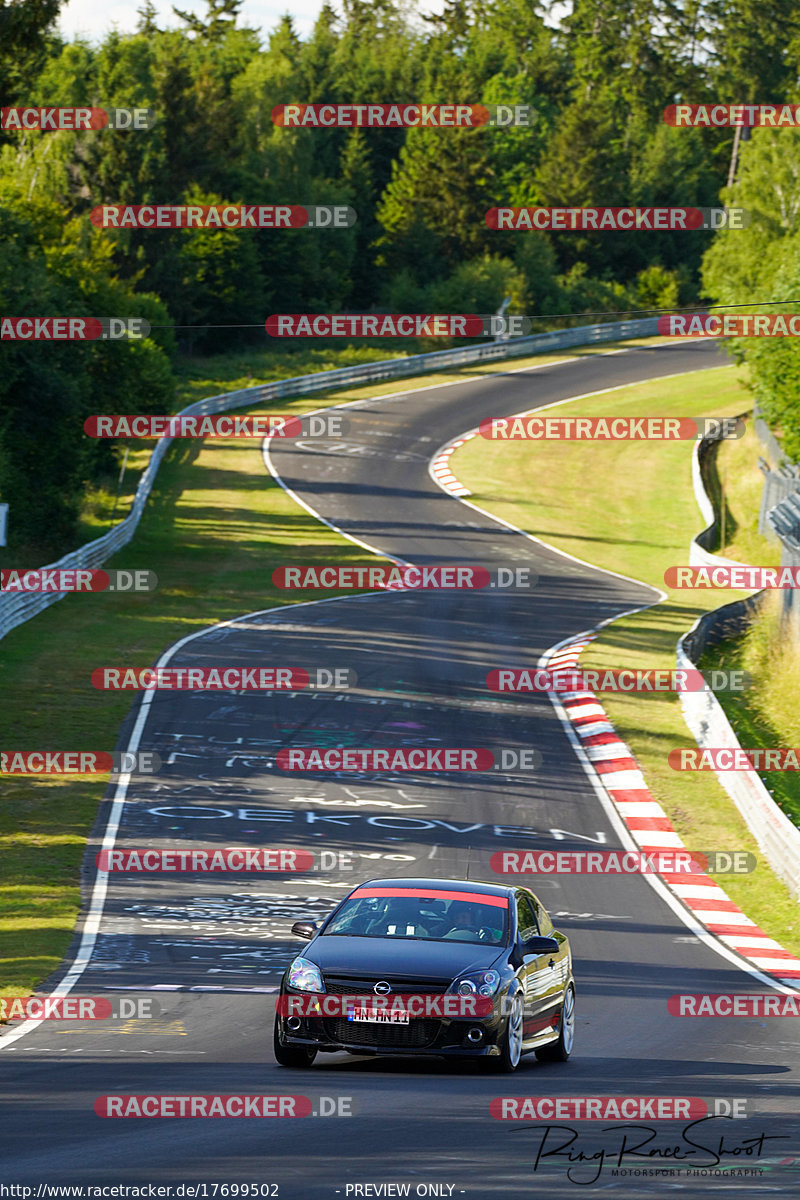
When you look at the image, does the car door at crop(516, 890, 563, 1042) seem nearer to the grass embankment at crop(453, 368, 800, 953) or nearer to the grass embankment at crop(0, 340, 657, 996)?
the grass embankment at crop(0, 340, 657, 996)

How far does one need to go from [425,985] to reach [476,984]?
1.13 feet

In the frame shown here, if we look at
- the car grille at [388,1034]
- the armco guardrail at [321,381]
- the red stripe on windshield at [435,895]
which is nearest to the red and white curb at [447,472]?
the armco guardrail at [321,381]

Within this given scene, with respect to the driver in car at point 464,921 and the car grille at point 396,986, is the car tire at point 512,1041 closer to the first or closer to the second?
the car grille at point 396,986

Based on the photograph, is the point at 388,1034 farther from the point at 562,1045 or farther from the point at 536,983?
the point at 562,1045

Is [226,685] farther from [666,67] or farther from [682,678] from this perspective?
[666,67]

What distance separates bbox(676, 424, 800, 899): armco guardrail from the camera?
1977cm

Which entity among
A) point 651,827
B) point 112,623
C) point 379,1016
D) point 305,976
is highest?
point 305,976

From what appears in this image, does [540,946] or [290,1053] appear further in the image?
[540,946]

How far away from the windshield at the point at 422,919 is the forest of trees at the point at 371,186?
107 ft

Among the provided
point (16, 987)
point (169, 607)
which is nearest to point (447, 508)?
point (169, 607)

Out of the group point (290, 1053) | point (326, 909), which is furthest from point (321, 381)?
point (290, 1053)

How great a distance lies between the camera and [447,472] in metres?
57.1

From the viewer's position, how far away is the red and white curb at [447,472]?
54.5 meters

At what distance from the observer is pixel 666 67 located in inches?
5027
